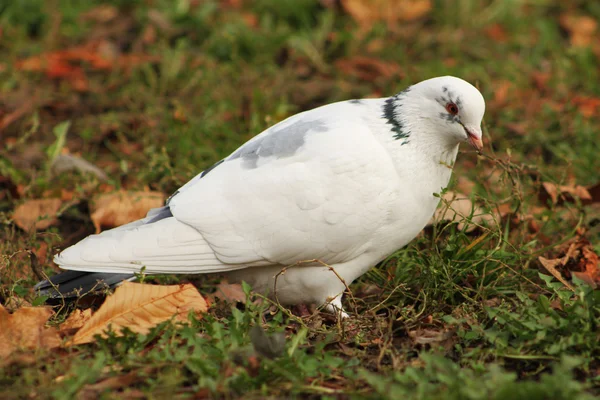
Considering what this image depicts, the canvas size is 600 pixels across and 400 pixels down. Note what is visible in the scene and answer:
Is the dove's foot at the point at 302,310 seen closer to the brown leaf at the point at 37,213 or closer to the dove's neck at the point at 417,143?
the dove's neck at the point at 417,143

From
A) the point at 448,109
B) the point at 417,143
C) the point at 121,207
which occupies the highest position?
the point at 448,109

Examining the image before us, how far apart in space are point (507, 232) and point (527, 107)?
188 cm

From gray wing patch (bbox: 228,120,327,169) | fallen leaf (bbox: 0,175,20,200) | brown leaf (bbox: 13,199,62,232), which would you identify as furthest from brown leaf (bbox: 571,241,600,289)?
fallen leaf (bbox: 0,175,20,200)

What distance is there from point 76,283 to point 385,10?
13.1 ft

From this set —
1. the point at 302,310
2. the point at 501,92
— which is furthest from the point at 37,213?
the point at 501,92

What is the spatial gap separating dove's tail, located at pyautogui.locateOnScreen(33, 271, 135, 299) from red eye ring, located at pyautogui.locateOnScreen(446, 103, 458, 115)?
1488 mm

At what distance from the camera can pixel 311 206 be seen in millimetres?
3213

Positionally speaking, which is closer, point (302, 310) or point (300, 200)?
point (300, 200)

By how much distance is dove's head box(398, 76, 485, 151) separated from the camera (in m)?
3.24

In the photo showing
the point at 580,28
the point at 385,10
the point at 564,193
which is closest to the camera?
the point at 564,193

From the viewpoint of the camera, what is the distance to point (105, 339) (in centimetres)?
285

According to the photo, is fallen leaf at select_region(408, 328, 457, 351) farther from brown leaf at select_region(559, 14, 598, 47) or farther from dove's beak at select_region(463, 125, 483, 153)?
brown leaf at select_region(559, 14, 598, 47)

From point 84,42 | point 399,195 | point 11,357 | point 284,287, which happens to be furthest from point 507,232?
point 84,42

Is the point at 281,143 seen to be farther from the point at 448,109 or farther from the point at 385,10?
the point at 385,10
